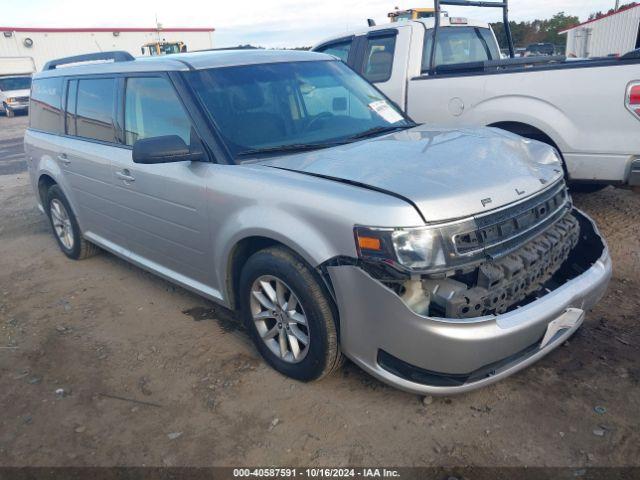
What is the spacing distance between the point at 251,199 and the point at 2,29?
4172cm

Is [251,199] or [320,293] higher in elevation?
[251,199]

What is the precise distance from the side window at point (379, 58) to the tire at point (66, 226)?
11.4ft

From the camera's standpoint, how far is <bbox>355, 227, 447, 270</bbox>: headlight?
236cm

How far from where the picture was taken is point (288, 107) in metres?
3.55

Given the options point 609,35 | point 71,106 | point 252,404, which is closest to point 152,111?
point 71,106

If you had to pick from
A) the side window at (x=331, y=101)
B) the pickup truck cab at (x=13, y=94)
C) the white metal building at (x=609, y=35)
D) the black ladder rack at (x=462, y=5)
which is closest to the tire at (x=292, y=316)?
the side window at (x=331, y=101)

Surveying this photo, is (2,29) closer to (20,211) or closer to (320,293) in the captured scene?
(20,211)

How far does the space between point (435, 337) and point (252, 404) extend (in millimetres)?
1173

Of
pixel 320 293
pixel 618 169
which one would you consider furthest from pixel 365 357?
pixel 618 169

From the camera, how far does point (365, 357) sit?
8.63 ft

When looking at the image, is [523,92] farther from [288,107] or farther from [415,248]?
[415,248]

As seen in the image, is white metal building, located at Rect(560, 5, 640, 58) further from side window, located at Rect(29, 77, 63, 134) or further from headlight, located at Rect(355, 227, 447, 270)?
headlight, located at Rect(355, 227, 447, 270)

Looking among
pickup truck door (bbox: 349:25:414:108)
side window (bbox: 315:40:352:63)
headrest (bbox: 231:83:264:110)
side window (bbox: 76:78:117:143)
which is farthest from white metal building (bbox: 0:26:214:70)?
headrest (bbox: 231:83:264:110)

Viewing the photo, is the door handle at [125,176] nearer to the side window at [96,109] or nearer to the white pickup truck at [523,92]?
the side window at [96,109]
